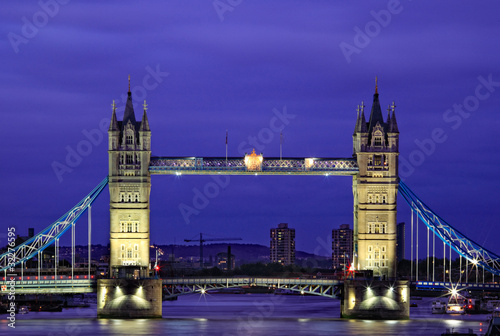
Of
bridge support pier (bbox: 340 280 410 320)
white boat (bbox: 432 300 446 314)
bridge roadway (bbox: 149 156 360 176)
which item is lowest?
white boat (bbox: 432 300 446 314)

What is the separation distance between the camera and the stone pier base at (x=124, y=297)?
13125cm

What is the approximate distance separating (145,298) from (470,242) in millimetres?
40077

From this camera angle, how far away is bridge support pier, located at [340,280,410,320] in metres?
133

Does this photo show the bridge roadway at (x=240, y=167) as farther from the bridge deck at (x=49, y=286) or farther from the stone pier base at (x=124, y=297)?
the bridge deck at (x=49, y=286)

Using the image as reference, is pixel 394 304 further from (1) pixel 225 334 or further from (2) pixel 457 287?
(1) pixel 225 334

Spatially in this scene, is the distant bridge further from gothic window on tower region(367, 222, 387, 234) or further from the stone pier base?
gothic window on tower region(367, 222, 387, 234)

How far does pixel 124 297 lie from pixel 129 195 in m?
12.6

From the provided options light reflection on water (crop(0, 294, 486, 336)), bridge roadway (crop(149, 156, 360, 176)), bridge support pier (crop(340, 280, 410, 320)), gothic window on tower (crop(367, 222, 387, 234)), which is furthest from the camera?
gothic window on tower (crop(367, 222, 387, 234))

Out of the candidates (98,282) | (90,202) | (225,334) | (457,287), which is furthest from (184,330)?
(457,287)

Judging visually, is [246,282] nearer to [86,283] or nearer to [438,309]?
[86,283]

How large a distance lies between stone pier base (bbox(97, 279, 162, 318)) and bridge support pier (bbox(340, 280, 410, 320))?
2404 centimetres

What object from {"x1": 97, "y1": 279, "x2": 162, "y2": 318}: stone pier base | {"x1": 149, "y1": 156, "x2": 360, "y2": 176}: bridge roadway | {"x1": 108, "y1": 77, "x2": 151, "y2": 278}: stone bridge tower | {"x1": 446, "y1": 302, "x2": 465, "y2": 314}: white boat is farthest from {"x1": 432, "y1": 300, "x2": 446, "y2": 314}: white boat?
{"x1": 97, "y1": 279, "x2": 162, "y2": 318}: stone pier base

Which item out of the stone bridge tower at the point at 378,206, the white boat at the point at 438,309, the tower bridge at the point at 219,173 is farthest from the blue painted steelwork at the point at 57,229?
the white boat at the point at 438,309

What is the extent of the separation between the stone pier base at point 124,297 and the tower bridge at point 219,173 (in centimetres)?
17
